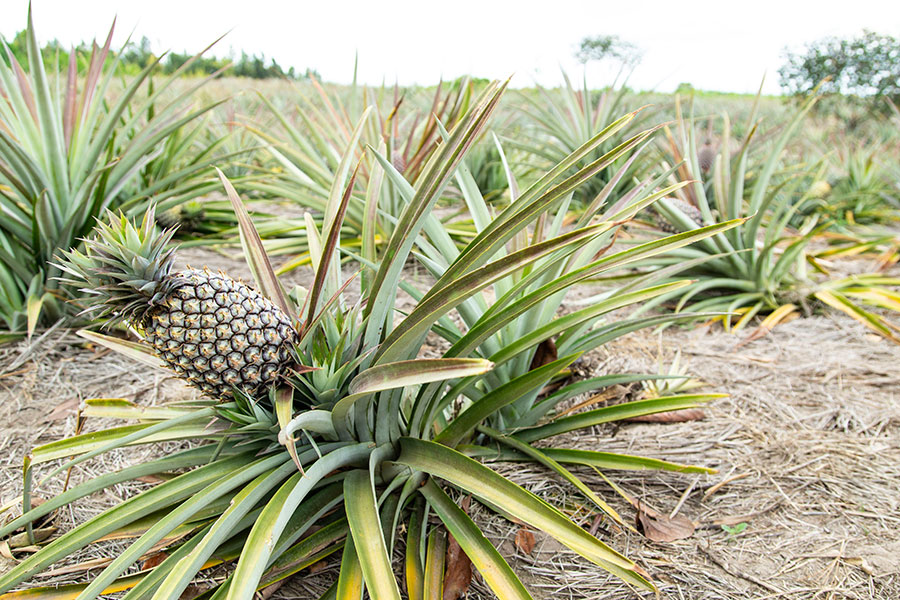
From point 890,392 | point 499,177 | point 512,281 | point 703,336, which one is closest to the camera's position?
point 512,281

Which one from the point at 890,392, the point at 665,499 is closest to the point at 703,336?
the point at 890,392

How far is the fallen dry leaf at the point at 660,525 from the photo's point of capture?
129cm

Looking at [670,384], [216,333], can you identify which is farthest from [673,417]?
[216,333]

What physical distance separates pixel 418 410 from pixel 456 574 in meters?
0.34

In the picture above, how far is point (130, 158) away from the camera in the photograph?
7.07 feet

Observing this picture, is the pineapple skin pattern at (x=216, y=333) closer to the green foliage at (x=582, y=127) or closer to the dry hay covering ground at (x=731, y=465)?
the dry hay covering ground at (x=731, y=465)

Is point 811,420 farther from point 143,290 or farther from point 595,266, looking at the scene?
point 143,290

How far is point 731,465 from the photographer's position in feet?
5.08

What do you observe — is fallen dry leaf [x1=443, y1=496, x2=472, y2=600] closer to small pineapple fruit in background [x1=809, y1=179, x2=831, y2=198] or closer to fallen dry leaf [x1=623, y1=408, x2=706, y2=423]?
fallen dry leaf [x1=623, y1=408, x2=706, y2=423]

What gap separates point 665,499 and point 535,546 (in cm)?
38

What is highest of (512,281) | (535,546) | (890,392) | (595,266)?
(595,266)

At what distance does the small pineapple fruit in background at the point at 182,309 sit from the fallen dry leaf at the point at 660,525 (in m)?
0.89

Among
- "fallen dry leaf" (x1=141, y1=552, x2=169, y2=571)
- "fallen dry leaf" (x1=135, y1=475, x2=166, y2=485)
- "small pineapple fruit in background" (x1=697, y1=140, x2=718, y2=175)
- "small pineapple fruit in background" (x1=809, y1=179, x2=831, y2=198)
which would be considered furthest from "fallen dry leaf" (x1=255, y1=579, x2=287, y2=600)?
"small pineapple fruit in background" (x1=809, y1=179, x2=831, y2=198)

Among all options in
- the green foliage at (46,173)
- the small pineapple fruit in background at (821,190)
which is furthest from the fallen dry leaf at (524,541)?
the small pineapple fruit in background at (821,190)
